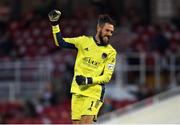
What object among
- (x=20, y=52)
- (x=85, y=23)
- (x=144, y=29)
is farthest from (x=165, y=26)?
(x=20, y=52)

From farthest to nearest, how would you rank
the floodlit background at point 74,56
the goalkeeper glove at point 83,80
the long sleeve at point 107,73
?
the floodlit background at point 74,56 < the long sleeve at point 107,73 < the goalkeeper glove at point 83,80

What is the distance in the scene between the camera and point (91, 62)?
10055 mm

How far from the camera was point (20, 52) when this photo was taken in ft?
70.3

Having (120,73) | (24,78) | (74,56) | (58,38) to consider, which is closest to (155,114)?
(120,73)

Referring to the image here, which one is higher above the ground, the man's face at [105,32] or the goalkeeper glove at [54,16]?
the goalkeeper glove at [54,16]

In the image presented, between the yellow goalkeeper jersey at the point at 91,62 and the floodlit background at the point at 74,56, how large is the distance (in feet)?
19.2

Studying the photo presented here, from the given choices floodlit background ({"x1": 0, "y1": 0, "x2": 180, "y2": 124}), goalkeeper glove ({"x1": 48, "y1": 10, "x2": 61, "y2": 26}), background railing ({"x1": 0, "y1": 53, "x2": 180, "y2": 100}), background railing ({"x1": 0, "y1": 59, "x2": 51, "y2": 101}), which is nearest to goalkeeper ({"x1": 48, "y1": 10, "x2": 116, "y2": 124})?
goalkeeper glove ({"x1": 48, "y1": 10, "x2": 61, "y2": 26})

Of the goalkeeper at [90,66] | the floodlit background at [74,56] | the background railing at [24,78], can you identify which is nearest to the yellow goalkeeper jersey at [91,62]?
the goalkeeper at [90,66]

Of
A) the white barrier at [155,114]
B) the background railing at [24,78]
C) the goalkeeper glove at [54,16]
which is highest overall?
the goalkeeper glove at [54,16]

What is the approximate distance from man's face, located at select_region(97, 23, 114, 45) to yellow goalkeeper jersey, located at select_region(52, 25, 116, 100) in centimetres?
9

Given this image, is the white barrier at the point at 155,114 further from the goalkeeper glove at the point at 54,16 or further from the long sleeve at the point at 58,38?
the goalkeeper glove at the point at 54,16

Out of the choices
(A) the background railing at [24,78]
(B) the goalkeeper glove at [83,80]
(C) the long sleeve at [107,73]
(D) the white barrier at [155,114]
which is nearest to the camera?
(B) the goalkeeper glove at [83,80]

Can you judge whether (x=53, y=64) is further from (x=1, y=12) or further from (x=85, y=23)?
(x=1, y=12)

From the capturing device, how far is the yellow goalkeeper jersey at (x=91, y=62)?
10016 mm
